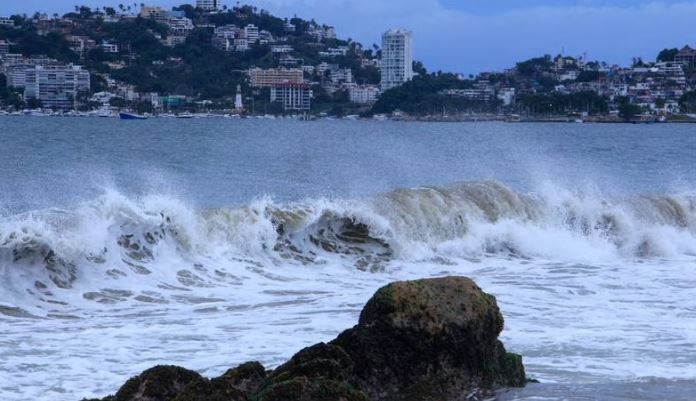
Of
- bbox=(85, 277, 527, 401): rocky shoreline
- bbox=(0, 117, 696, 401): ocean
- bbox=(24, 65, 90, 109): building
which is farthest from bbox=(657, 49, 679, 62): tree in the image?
bbox=(85, 277, 527, 401): rocky shoreline

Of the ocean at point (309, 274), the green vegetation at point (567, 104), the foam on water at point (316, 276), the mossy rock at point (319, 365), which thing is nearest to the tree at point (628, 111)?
the green vegetation at point (567, 104)

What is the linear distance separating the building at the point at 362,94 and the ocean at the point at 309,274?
357 feet

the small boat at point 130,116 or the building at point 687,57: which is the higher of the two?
the building at point 687,57

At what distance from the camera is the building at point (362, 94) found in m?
146

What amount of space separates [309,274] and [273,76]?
422 ft

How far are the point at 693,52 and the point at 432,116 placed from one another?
1945 inches

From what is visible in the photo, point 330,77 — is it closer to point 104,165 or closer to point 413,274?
point 104,165

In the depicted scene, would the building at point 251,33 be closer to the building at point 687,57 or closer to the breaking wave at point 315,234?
the building at point 687,57

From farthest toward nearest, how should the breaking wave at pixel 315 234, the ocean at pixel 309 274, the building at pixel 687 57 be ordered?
the building at pixel 687 57 < the breaking wave at pixel 315 234 < the ocean at pixel 309 274

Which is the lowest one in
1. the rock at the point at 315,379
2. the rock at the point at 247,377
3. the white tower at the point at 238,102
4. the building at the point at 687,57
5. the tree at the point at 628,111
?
the tree at the point at 628,111

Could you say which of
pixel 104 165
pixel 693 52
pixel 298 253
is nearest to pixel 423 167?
pixel 104 165

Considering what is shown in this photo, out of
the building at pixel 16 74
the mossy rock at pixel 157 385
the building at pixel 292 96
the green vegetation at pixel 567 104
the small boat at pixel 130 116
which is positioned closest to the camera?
the mossy rock at pixel 157 385

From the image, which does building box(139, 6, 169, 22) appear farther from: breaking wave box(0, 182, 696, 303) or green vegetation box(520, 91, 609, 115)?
breaking wave box(0, 182, 696, 303)

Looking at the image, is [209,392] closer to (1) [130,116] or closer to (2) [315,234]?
(2) [315,234]
